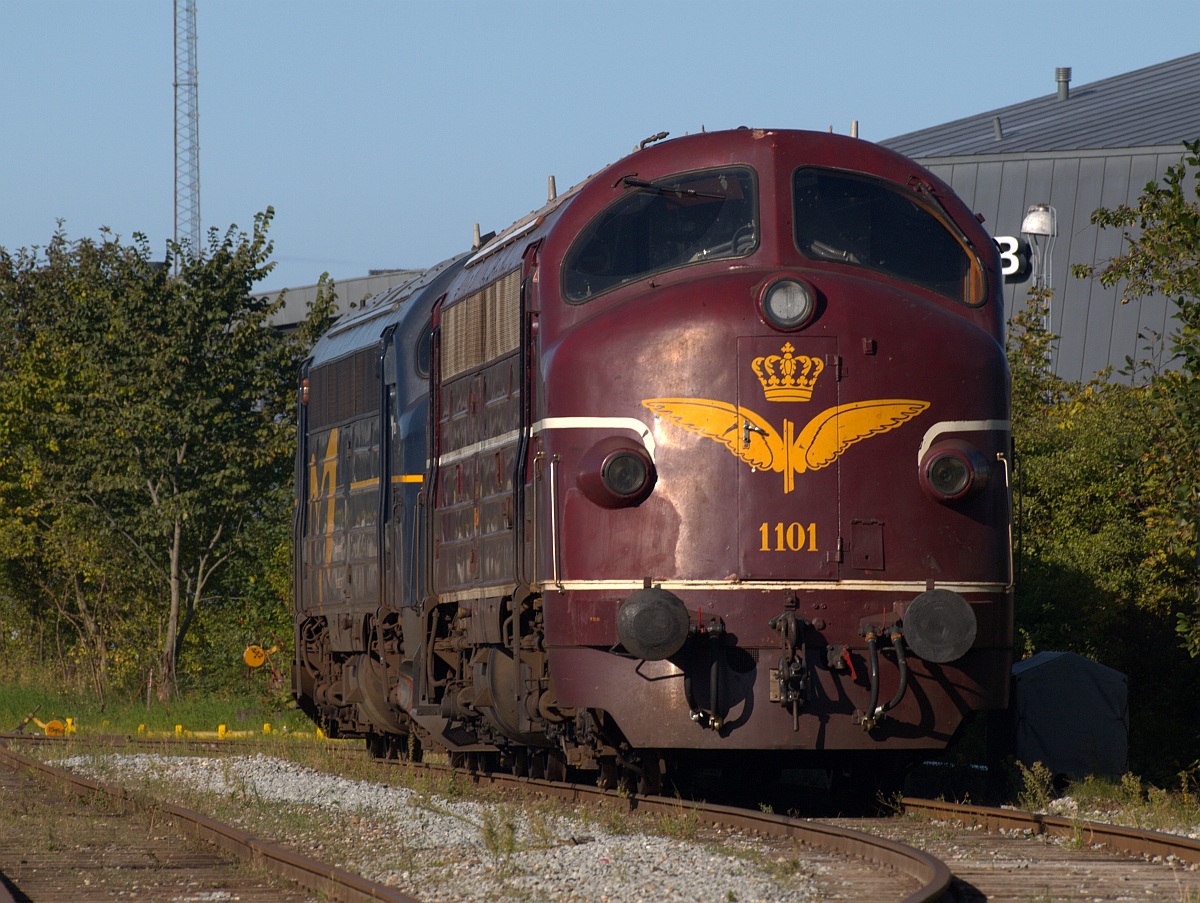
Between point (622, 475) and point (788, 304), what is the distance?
1401 millimetres

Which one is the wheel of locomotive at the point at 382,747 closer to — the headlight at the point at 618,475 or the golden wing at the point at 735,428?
the headlight at the point at 618,475

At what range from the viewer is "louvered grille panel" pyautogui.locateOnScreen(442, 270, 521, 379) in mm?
11320

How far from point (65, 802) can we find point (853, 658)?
22.3 feet

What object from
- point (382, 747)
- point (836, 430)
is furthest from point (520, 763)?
point (836, 430)

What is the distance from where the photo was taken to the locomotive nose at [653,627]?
9594 millimetres

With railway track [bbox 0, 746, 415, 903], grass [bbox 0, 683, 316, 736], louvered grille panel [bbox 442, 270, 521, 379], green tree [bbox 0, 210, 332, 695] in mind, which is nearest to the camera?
railway track [bbox 0, 746, 415, 903]

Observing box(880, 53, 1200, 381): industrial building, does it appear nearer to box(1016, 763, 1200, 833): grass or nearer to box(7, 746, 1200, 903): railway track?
box(1016, 763, 1200, 833): grass

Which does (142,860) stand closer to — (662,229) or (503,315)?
(503,315)

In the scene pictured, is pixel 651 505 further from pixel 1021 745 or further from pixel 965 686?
pixel 1021 745

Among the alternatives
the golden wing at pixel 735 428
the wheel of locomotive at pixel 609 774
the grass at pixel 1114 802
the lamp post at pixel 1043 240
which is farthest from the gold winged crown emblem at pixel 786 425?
the lamp post at pixel 1043 240

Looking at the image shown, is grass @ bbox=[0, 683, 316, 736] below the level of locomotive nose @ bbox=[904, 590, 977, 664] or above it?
below

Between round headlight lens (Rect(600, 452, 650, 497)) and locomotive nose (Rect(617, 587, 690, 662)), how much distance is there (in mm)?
658

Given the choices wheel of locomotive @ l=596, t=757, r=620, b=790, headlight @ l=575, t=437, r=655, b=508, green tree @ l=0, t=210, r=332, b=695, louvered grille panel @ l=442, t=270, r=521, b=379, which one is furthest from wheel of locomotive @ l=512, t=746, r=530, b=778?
green tree @ l=0, t=210, r=332, b=695

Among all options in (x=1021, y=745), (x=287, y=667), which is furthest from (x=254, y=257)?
(x=1021, y=745)
